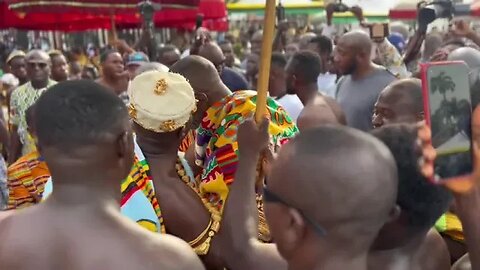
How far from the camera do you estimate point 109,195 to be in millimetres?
2133

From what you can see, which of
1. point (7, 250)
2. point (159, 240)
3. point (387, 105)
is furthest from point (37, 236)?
point (387, 105)

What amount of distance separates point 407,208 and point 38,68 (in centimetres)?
535

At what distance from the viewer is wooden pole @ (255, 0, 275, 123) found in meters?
2.47

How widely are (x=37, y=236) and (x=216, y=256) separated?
40.2 inches

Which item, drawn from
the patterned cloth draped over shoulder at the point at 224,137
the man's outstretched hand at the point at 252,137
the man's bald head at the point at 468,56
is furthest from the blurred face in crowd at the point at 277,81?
the man's outstretched hand at the point at 252,137

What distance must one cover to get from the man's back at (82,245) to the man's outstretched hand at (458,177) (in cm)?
67

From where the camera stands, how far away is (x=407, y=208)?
2.10m

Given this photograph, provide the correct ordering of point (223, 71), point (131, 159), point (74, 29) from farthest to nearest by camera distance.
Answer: point (74, 29), point (223, 71), point (131, 159)

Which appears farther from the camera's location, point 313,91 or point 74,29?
point 74,29

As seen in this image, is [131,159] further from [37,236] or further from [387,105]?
[387,105]

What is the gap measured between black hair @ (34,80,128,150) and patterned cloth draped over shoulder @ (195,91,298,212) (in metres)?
1.13

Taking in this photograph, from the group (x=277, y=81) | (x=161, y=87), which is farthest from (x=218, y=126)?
(x=277, y=81)

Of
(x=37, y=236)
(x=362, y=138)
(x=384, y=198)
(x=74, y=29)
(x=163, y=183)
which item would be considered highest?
(x=362, y=138)

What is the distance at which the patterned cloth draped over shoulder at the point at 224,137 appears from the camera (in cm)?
332
